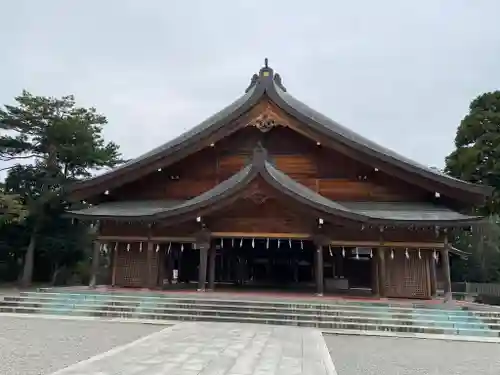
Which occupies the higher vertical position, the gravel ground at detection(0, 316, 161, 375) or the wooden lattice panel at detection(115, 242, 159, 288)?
the wooden lattice panel at detection(115, 242, 159, 288)

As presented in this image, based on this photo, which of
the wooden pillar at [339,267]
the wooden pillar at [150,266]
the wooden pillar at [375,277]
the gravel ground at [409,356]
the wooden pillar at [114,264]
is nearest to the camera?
the gravel ground at [409,356]

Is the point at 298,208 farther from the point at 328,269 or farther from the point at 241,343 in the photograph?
the point at 241,343

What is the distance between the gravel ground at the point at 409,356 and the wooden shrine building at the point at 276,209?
3.95 metres

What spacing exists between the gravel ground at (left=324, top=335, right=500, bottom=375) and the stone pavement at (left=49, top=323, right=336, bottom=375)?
38 cm

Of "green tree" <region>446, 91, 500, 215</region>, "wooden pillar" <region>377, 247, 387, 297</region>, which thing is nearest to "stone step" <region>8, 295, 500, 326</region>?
"wooden pillar" <region>377, 247, 387, 297</region>

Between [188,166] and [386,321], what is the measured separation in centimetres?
889

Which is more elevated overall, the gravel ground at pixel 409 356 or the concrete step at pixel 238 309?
the concrete step at pixel 238 309

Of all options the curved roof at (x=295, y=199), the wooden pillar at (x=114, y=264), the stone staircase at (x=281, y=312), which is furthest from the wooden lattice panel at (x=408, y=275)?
the wooden pillar at (x=114, y=264)

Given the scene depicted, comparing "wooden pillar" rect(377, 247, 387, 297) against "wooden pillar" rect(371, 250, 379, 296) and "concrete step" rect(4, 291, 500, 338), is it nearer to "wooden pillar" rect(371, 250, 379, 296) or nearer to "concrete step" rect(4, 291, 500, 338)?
"wooden pillar" rect(371, 250, 379, 296)

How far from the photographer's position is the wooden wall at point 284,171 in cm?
1426

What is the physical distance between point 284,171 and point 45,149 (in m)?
20.3

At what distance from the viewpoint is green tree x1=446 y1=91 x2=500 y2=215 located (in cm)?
1988

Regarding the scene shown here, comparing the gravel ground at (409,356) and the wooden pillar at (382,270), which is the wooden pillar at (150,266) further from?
the wooden pillar at (382,270)

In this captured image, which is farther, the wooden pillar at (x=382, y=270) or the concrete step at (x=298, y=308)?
the wooden pillar at (x=382, y=270)
